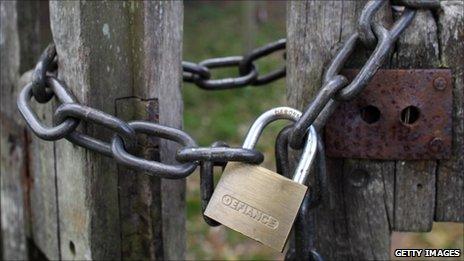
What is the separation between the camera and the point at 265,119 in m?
1.12

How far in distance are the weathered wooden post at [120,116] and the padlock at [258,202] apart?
0.19 meters

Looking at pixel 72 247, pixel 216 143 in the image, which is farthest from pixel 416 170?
pixel 72 247

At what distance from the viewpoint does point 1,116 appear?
165 cm

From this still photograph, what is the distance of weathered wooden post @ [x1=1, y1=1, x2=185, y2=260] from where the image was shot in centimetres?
118

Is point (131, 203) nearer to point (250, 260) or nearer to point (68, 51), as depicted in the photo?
point (68, 51)

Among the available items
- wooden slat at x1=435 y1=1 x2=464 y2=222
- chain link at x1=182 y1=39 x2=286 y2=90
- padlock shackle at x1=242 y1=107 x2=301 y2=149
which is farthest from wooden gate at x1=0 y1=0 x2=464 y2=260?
chain link at x1=182 y1=39 x2=286 y2=90

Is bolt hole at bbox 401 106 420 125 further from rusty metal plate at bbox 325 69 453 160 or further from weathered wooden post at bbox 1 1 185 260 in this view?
weathered wooden post at bbox 1 1 185 260

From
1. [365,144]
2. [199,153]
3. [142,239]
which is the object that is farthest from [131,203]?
[365,144]

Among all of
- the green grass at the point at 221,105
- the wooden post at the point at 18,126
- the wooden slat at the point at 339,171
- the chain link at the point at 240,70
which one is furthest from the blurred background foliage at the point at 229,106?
the wooden slat at the point at 339,171

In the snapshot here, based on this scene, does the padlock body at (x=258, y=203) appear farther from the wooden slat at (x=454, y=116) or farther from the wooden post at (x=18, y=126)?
the wooden post at (x=18, y=126)

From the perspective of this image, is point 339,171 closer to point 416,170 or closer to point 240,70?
point 416,170

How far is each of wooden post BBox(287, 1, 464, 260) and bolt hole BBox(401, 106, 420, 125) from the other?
0.07 meters

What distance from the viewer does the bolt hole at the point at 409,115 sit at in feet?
3.89

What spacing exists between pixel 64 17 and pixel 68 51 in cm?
6
